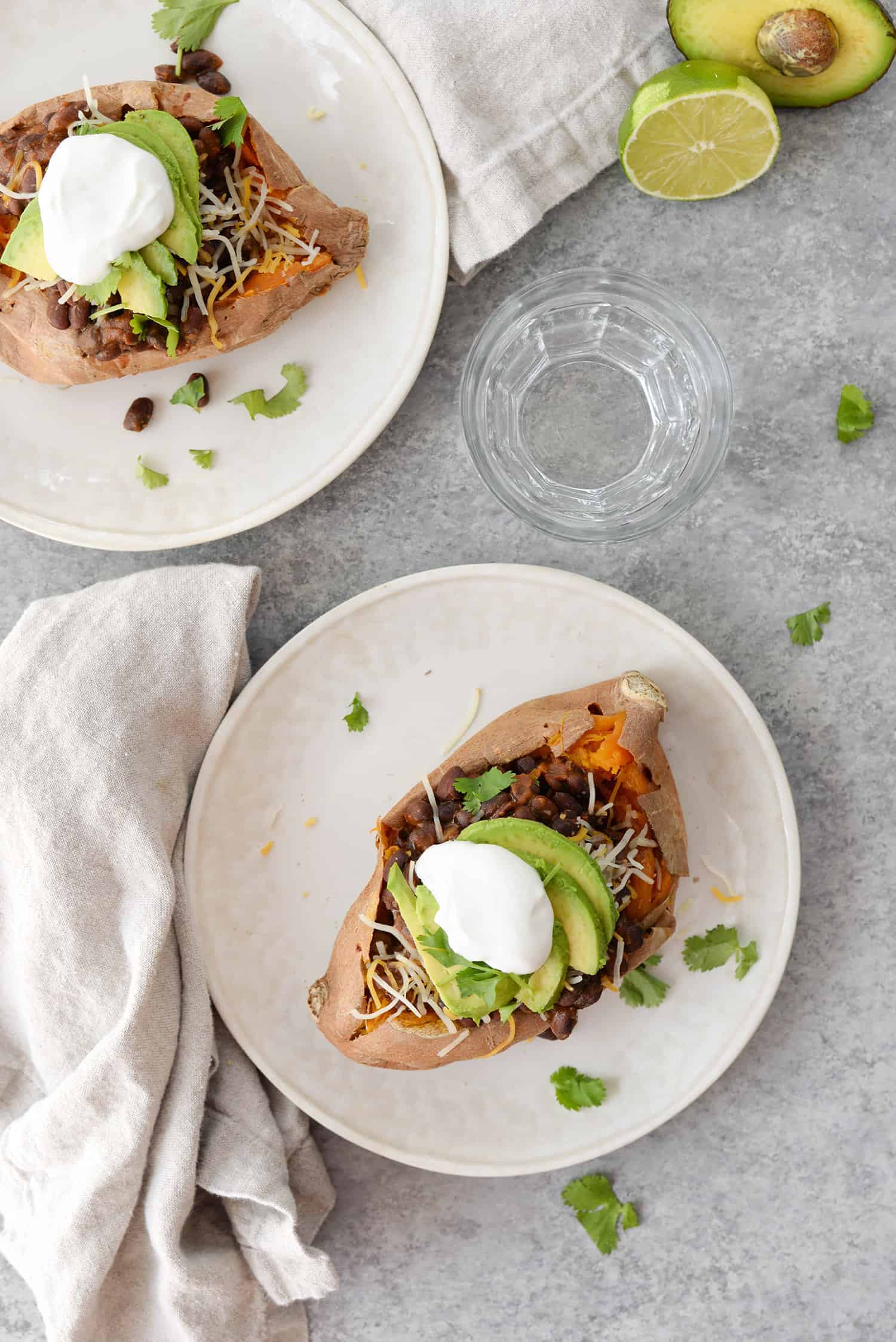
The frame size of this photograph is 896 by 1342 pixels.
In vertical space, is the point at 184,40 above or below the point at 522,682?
above

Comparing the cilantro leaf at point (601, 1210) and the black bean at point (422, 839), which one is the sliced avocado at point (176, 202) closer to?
the black bean at point (422, 839)

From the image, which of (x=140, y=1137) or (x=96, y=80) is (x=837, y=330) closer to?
(x=96, y=80)

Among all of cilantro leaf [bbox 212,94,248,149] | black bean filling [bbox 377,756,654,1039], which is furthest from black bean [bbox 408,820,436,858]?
cilantro leaf [bbox 212,94,248,149]

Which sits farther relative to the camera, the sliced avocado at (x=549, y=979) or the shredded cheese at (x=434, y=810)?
the shredded cheese at (x=434, y=810)

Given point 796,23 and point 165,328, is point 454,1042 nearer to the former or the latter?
point 165,328

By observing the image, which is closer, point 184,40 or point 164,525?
point 184,40

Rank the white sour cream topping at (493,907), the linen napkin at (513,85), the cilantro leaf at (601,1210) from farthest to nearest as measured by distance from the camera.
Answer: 1. the cilantro leaf at (601,1210)
2. the linen napkin at (513,85)
3. the white sour cream topping at (493,907)

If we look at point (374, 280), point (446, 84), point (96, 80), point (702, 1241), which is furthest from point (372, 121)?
point (702, 1241)

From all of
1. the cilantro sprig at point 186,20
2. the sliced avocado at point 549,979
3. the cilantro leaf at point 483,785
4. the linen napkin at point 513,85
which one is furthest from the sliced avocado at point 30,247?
the sliced avocado at point 549,979
